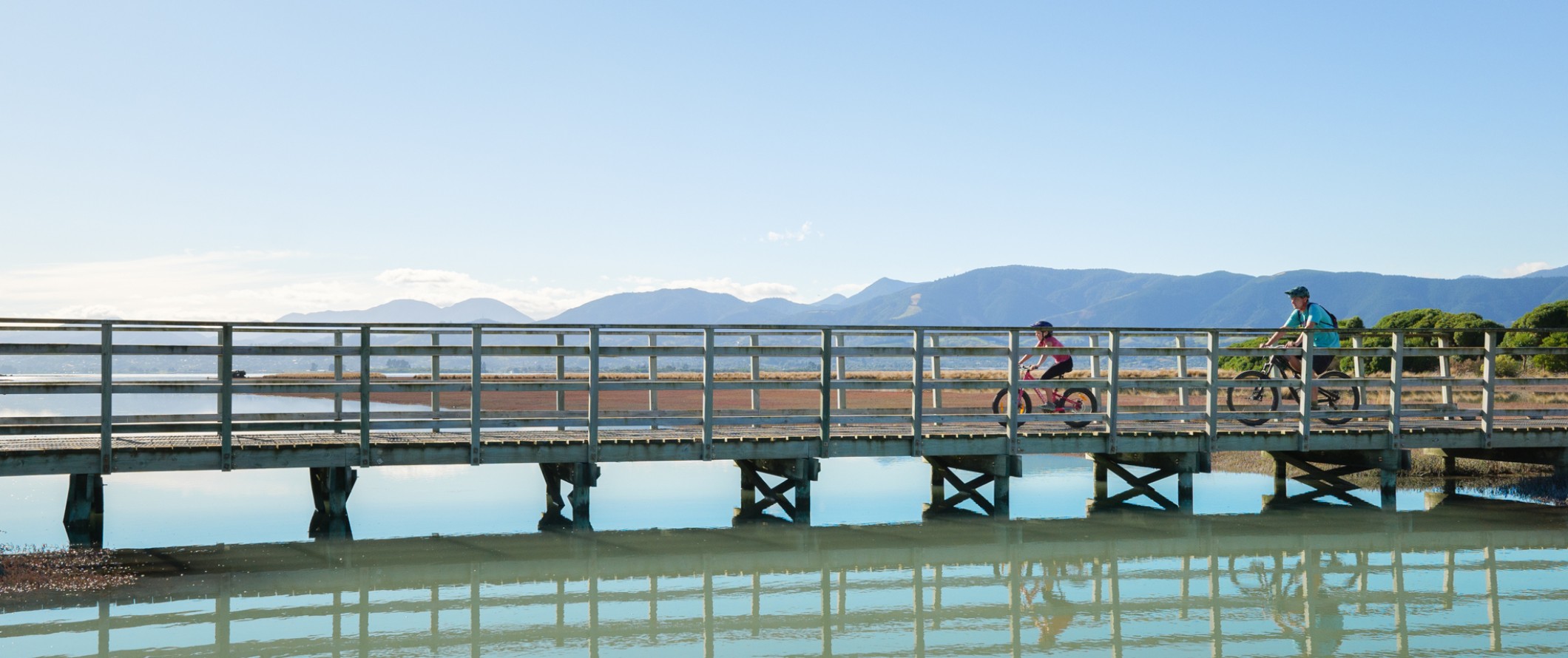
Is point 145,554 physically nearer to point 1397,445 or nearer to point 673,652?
point 673,652

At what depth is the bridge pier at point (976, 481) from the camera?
53.3 ft

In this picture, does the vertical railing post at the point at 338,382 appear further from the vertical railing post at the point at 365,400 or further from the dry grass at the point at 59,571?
the dry grass at the point at 59,571

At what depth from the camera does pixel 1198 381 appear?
16359 millimetres

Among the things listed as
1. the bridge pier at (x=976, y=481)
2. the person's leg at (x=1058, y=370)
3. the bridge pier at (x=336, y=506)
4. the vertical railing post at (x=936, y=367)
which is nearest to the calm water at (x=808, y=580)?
the bridge pier at (x=336, y=506)

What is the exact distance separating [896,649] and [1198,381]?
8350mm

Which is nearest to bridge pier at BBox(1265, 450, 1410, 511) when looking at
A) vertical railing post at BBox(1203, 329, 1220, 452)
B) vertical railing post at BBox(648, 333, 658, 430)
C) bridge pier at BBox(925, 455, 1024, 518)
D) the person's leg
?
vertical railing post at BBox(1203, 329, 1220, 452)

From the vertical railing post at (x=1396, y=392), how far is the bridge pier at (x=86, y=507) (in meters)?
15.6

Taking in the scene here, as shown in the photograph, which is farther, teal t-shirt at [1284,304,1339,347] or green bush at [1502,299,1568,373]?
green bush at [1502,299,1568,373]

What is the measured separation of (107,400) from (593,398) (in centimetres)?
503

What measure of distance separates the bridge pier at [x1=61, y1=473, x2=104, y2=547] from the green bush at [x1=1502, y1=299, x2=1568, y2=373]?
36.3 metres

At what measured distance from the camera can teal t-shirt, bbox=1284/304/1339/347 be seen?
16922 millimetres

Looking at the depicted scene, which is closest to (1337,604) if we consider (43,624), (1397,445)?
(1397,445)

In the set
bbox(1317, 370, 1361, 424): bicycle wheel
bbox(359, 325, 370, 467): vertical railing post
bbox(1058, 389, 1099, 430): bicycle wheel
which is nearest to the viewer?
bbox(359, 325, 370, 467): vertical railing post

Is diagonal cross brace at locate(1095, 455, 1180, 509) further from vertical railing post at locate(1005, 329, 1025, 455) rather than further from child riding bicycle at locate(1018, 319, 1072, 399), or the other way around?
vertical railing post at locate(1005, 329, 1025, 455)
